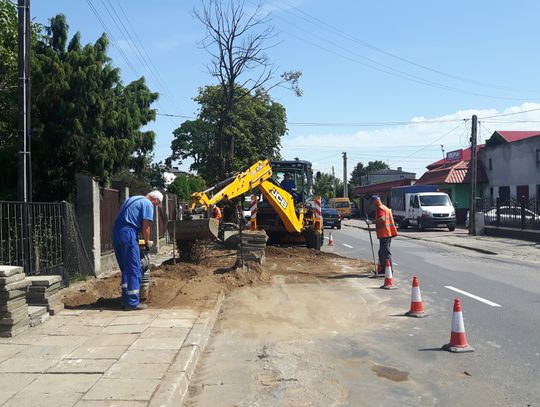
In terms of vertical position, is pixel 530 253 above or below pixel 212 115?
below

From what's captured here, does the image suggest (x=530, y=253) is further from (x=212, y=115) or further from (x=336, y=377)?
(x=212, y=115)

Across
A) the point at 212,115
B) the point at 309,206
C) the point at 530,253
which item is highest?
the point at 212,115

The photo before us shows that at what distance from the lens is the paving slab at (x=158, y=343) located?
248 inches

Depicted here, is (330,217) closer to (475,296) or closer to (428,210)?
(428,210)

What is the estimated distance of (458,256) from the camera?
1947cm

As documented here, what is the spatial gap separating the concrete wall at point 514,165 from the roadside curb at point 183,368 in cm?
3762

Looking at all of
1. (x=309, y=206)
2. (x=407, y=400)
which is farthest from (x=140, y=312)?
(x=309, y=206)

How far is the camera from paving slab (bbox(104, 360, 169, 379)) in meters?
5.30

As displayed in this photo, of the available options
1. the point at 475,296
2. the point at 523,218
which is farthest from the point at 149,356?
the point at 523,218

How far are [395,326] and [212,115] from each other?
4076cm

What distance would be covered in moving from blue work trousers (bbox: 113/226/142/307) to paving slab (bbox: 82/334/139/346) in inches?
57.2

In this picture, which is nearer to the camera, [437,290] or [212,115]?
[437,290]

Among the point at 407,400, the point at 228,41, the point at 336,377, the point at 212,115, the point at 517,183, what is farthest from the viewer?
the point at 212,115

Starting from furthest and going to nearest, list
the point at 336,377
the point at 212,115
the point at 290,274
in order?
the point at 212,115
the point at 290,274
the point at 336,377
